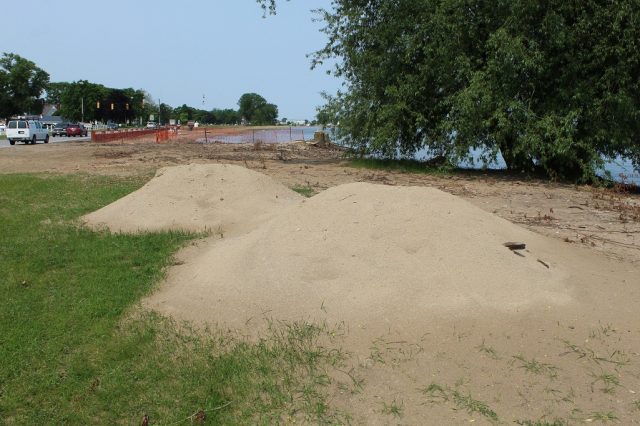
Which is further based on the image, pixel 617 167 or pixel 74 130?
pixel 74 130

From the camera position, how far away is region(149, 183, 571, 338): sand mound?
5.21m

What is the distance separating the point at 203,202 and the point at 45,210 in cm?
322

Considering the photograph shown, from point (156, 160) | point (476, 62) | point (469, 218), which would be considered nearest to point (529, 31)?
point (476, 62)

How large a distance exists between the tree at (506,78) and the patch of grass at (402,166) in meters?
0.63

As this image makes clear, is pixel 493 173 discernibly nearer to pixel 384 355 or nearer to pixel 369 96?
pixel 369 96

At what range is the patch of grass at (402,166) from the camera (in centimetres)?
1988

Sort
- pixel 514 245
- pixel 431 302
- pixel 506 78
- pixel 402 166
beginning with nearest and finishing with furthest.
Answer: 1. pixel 431 302
2. pixel 514 245
3. pixel 506 78
4. pixel 402 166

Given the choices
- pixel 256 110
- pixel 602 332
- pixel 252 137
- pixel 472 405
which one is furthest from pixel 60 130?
pixel 256 110

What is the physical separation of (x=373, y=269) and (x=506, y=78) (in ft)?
43.5

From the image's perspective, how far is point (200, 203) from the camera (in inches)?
403

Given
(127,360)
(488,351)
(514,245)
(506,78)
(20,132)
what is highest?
(506,78)

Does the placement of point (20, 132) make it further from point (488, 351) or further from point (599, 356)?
point (599, 356)

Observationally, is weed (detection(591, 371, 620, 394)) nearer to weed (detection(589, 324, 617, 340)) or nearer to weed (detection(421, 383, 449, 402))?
weed (detection(589, 324, 617, 340))

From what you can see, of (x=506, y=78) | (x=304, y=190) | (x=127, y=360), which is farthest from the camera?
(x=506, y=78)
